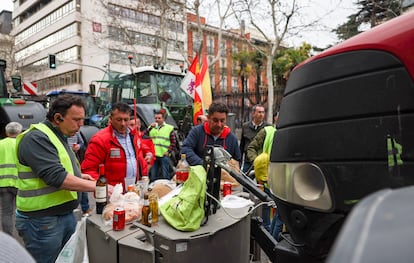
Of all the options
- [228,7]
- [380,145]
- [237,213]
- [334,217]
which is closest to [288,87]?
[380,145]

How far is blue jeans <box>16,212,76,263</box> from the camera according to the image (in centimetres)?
237

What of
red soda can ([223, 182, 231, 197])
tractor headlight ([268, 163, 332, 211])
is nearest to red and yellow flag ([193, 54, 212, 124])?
red soda can ([223, 182, 231, 197])

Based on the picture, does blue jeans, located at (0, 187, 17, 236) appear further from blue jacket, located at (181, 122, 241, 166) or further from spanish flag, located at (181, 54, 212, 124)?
spanish flag, located at (181, 54, 212, 124)

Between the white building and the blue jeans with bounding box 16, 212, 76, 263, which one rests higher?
the white building

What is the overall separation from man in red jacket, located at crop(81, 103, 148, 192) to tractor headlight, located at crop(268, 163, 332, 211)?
2.08 metres

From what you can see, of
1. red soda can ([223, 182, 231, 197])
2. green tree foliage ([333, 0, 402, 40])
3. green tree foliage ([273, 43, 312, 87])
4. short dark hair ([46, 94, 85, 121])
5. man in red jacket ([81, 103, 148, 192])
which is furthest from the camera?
green tree foliage ([273, 43, 312, 87])

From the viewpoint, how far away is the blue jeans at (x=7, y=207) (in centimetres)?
412

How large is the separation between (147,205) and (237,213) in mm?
711

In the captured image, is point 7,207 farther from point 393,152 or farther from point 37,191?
point 393,152

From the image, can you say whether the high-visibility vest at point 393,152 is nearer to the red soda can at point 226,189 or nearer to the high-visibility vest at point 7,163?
the red soda can at point 226,189

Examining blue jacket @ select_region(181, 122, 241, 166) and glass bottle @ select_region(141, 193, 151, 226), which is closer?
glass bottle @ select_region(141, 193, 151, 226)

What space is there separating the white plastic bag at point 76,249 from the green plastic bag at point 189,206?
70cm

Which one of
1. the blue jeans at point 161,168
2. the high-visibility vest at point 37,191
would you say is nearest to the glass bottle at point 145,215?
the high-visibility vest at point 37,191

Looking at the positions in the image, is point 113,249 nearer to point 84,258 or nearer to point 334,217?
point 84,258
